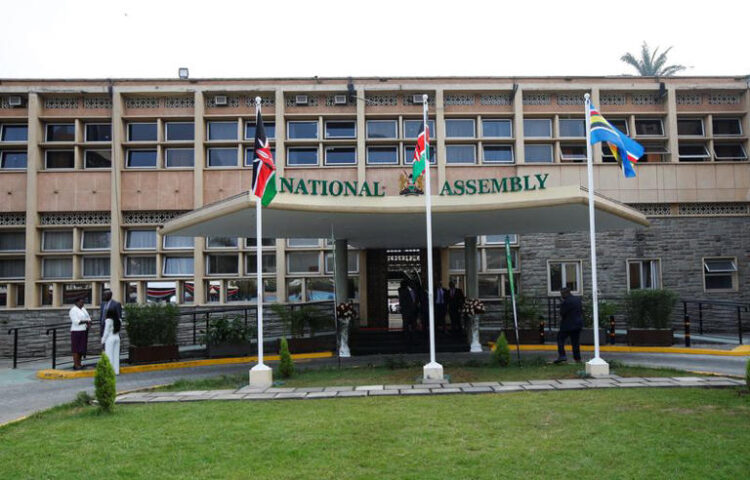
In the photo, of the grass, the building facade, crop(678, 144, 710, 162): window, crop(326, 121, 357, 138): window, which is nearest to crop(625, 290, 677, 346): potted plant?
the building facade

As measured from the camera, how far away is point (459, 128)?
19906mm

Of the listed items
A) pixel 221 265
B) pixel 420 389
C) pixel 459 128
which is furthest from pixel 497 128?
pixel 420 389

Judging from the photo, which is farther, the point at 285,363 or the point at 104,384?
the point at 285,363

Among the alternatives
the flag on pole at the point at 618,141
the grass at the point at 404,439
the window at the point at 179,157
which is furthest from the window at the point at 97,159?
the flag on pole at the point at 618,141

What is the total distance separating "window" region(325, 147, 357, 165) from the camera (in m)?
19.6

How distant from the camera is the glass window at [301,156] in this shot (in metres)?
19.5

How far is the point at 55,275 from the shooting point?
62.2 feet

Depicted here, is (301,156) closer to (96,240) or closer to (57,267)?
(96,240)

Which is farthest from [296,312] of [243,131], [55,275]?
[55,275]

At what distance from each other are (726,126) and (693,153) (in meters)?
1.56

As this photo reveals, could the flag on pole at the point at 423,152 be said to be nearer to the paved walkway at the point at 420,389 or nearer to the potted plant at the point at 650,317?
the paved walkway at the point at 420,389

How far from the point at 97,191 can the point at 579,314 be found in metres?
14.6

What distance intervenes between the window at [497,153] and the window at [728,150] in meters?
6.86

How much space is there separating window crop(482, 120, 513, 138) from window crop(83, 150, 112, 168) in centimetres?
1199
